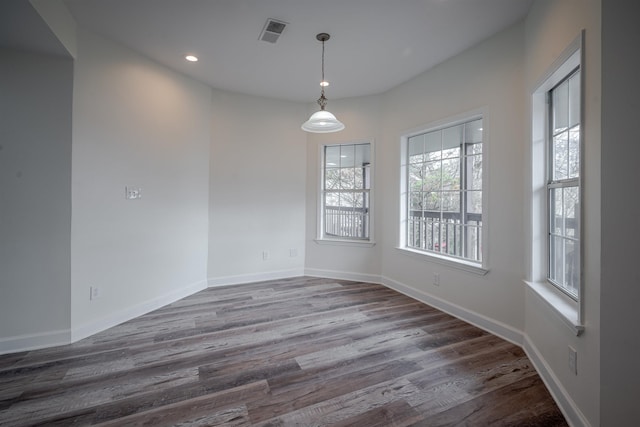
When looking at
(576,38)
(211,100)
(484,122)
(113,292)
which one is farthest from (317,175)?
(576,38)

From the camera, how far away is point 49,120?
2.38 m

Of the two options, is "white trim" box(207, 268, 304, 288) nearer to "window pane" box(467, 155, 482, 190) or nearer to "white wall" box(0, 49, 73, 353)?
"white wall" box(0, 49, 73, 353)

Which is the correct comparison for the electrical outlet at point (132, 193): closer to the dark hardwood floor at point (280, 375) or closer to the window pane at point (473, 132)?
the dark hardwood floor at point (280, 375)

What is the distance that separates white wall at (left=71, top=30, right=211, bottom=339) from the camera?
2.55m

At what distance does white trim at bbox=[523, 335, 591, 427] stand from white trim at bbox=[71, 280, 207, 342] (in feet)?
11.8

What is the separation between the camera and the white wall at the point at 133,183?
8.36ft

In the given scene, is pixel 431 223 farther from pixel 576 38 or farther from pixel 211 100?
pixel 211 100

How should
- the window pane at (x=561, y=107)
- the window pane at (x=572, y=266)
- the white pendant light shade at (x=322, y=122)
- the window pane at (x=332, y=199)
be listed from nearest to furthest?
the window pane at (x=572, y=266)
the window pane at (x=561, y=107)
the white pendant light shade at (x=322, y=122)
the window pane at (x=332, y=199)

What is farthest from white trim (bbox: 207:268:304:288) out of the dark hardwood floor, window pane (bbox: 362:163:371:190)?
window pane (bbox: 362:163:371:190)

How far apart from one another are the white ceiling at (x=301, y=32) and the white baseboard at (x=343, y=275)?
2735 millimetres

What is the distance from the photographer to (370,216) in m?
4.28

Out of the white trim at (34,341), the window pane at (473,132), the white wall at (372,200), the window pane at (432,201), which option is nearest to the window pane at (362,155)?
the white wall at (372,200)

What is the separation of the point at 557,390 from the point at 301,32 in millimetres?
3302

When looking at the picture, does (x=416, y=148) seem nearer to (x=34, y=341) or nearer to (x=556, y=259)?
(x=556, y=259)
